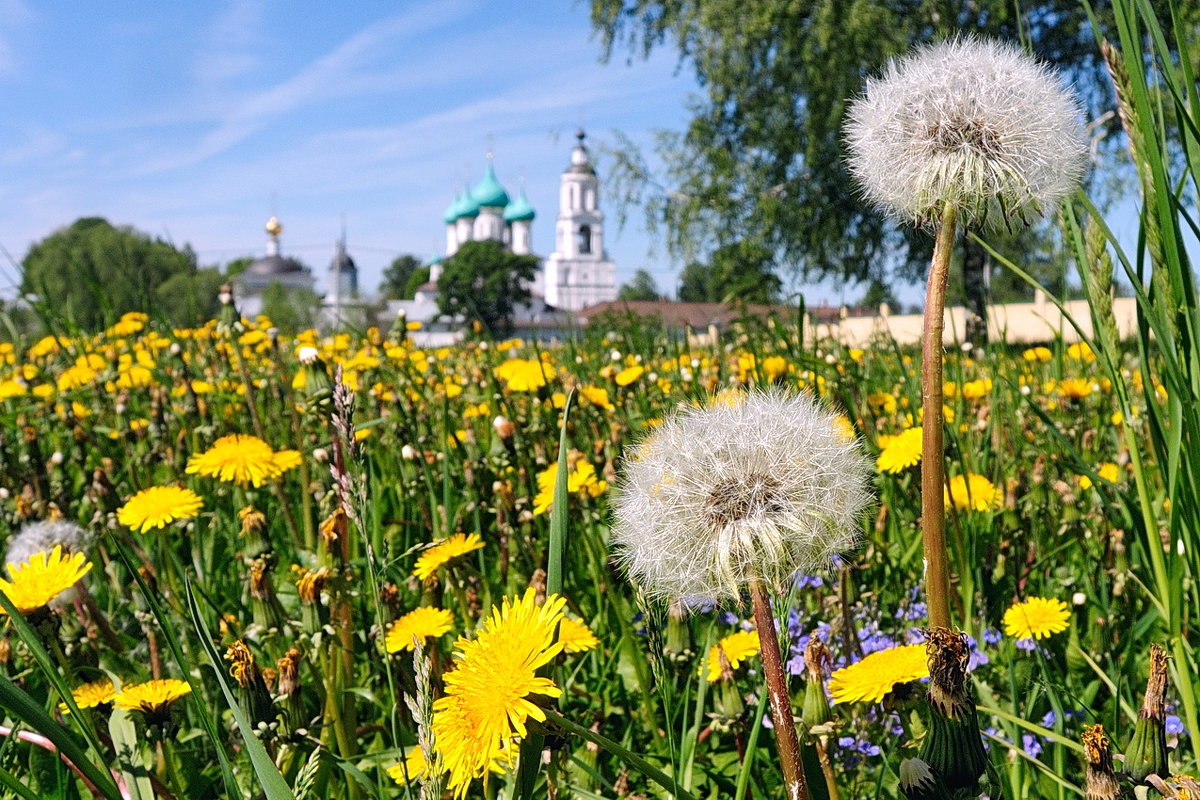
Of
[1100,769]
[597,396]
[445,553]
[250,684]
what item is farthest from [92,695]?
[597,396]

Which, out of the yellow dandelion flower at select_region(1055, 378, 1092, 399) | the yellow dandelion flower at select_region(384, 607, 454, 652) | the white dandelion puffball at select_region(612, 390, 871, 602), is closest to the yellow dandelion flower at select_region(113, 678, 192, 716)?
the yellow dandelion flower at select_region(384, 607, 454, 652)

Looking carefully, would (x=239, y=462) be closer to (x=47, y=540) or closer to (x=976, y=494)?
(x=47, y=540)

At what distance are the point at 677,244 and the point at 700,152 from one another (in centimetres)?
165

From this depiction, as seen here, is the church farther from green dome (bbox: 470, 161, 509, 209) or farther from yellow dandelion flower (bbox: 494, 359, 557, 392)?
yellow dandelion flower (bbox: 494, 359, 557, 392)

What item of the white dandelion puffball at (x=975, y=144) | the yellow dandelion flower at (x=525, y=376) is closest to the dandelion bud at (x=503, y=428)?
the yellow dandelion flower at (x=525, y=376)

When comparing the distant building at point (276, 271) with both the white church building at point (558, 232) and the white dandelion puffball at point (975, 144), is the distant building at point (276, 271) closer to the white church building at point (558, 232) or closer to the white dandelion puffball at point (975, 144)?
the white church building at point (558, 232)

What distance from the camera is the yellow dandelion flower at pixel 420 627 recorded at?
1.22 m

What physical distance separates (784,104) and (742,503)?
1647 centimetres

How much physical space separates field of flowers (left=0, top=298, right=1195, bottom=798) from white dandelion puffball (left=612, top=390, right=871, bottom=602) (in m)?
0.04

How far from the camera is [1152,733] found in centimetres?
71

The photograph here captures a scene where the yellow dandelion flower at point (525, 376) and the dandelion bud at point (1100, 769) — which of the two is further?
the yellow dandelion flower at point (525, 376)

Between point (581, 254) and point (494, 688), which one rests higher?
point (581, 254)

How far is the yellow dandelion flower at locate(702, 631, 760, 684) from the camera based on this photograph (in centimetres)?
123

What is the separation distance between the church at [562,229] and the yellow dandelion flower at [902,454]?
252ft
